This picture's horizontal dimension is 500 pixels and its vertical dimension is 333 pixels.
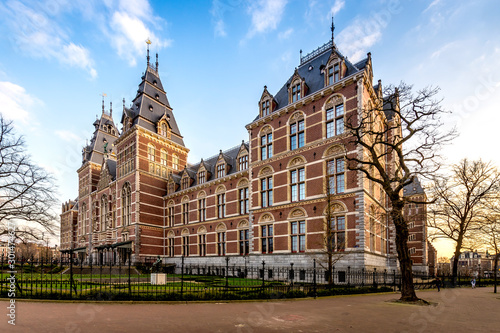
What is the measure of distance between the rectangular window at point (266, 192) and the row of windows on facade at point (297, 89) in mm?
6288

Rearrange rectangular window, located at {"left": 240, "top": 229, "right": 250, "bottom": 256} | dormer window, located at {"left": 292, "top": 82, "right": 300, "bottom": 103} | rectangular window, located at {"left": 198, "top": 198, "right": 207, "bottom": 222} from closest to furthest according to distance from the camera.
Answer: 1. dormer window, located at {"left": 292, "top": 82, "right": 300, "bottom": 103}
2. rectangular window, located at {"left": 240, "top": 229, "right": 250, "bottom": 256}
3. rectangular window, located at {"left": 198, "top": 198, "right": 207, "bottom": 222}

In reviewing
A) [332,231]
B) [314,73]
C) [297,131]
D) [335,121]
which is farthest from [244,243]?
[314,73]

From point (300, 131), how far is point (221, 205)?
14.0 metres

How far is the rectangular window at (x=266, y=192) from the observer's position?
29141 mm

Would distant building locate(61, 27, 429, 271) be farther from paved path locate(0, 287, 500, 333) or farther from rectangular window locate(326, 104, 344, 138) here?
paved path locate(0, 287, 500, 333)

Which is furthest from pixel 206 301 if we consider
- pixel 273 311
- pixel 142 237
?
pixel 142 237

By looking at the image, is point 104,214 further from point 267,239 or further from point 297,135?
point 297,135

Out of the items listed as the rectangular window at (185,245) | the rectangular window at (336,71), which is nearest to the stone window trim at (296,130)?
the rectangular window at (336,71)

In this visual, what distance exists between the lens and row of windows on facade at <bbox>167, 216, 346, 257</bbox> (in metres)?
23.6

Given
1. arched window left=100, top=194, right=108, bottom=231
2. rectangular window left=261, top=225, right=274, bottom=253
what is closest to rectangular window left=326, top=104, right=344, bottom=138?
rectangular window left=261, top=225, right=274, bottom=253

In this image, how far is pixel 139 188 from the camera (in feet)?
133

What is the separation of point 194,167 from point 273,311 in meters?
35.4

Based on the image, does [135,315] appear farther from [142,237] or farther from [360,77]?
[142,237]

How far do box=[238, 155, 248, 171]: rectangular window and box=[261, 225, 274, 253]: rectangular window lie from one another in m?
7.78
